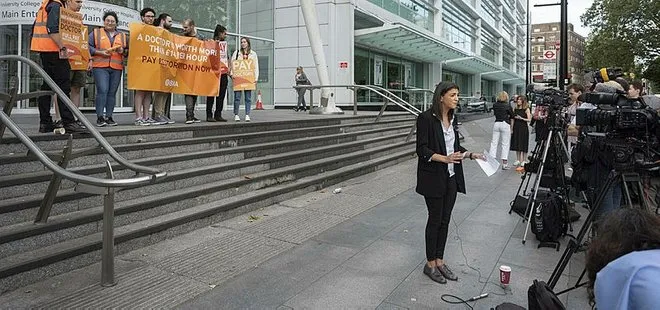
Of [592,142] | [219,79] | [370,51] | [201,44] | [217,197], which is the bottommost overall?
[217,197]

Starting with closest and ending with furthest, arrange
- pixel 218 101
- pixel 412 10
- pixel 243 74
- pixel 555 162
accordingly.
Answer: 1. pixel 555 162
2. pixel 218 101
3. pixel 243 74
4. pixel 412 10

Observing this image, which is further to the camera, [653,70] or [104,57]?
[653,70]

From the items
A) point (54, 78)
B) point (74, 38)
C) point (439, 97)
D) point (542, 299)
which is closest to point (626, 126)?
point (439, 97)

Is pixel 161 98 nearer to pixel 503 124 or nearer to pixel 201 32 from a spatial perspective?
pixel 503 124

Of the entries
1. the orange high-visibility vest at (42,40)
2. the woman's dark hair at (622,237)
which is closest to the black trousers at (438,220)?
the woman's dark hair at (622,237)

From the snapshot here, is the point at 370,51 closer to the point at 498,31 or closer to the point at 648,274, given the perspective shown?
the point at 648,274

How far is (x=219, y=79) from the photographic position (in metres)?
9.00

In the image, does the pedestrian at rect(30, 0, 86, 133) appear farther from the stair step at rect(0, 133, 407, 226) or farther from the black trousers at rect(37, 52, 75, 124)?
the stair step at rect(0, 133, 407, 226)

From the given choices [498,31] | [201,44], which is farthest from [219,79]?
[498,31]

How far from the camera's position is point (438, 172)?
4250 millimetres

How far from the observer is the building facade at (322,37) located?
1224 centimetres

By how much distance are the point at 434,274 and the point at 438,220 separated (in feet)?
1.60

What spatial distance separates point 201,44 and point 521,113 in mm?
6966

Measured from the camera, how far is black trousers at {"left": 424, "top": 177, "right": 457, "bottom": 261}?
4.29 metres
